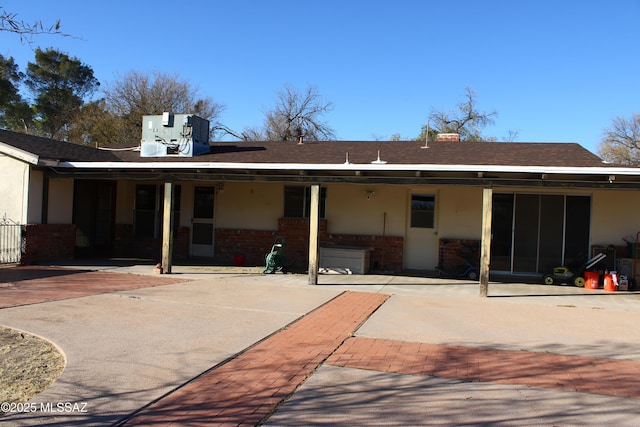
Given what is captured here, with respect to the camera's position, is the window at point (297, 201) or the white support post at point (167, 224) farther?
the window at point (297, 201)

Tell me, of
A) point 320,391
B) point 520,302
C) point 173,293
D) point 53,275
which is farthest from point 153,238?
point 320,391

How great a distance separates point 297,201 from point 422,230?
145 inches

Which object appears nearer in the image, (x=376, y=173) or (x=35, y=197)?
(x=376, y=173)

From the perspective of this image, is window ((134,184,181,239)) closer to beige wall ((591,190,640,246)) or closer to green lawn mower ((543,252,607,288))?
green lawn mower ((543,252,607,288))

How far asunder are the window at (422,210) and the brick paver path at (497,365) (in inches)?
301

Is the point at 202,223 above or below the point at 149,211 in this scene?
below

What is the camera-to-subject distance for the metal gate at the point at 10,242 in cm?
1220

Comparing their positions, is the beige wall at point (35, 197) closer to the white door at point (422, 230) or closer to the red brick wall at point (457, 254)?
the white door at point (422, 230)

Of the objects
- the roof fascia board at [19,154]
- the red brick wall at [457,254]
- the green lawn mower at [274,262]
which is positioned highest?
the roof fascia board at [19,154]

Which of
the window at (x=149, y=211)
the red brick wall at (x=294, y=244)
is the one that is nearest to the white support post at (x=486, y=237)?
the red brick wall at (x=294, y=244)

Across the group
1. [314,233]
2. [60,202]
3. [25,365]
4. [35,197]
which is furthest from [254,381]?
[60,202]

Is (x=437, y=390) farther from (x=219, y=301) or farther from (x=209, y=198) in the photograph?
(x=209, y=198)

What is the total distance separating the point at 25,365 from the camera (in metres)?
4.95

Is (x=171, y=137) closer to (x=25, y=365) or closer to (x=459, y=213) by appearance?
(x=459, y=213)
